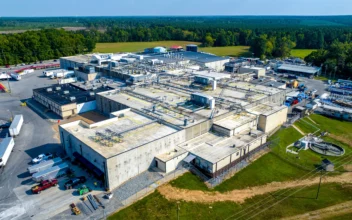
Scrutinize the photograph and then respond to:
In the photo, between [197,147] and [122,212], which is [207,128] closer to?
[197,147]

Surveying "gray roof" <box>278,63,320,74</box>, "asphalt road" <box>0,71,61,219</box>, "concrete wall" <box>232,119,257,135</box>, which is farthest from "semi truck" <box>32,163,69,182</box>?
"gray roof" <box>278,63,320,74</box>

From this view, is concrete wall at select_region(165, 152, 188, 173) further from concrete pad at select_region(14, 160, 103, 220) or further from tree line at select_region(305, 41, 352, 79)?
tree line at select_region(305, 41, 352, 79)

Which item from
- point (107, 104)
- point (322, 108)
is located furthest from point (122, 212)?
point (322, 108)

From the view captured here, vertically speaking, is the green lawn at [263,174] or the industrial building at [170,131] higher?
the industrial building at [170,131]

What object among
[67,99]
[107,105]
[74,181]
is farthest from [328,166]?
[67,99]

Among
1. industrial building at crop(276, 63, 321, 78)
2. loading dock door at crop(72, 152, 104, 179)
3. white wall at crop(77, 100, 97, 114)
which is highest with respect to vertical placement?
industrial building at crop(276, 63, 321, 78)

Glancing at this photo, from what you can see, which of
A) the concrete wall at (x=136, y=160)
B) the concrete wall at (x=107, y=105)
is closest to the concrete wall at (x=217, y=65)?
the concrete wall at (x=107, y=105)

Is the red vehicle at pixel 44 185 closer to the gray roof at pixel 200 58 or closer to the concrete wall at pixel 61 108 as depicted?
the concrete wall at pixel 61 108
